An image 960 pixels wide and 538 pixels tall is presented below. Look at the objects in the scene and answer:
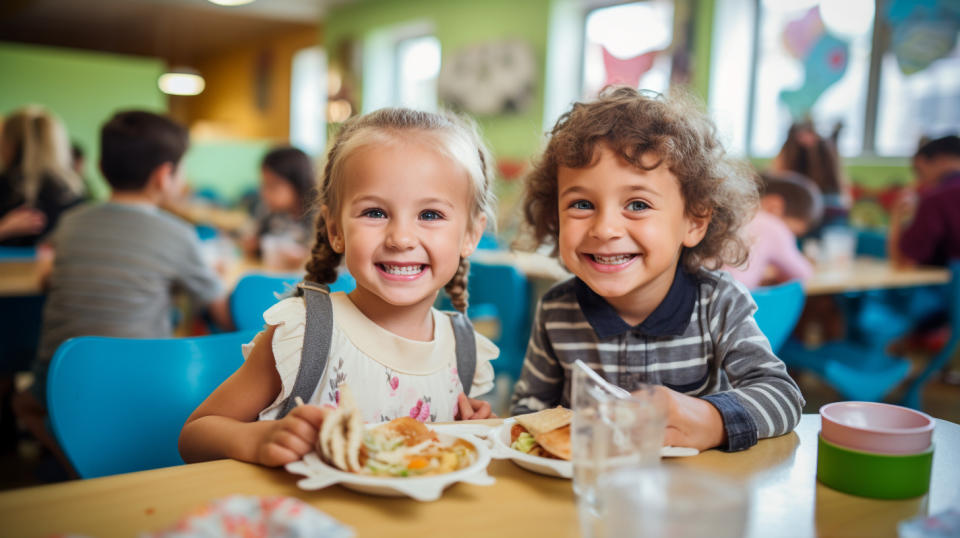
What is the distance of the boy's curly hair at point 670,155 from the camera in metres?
1.07

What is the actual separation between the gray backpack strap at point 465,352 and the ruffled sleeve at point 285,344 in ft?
0.88

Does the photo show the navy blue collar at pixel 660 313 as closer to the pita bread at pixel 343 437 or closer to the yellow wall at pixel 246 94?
the pita bread at pixel 343 437

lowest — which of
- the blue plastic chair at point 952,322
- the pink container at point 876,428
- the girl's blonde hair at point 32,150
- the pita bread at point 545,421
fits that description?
the blue plastic chair at point 952,322

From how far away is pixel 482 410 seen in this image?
111cm

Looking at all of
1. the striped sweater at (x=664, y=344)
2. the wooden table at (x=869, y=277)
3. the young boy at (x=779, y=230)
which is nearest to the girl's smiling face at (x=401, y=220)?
the striped sweater at (x=664, y=344)

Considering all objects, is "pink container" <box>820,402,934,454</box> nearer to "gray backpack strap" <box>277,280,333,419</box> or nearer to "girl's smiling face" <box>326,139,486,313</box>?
"girl's smiling face" <box>326,139,486,313</box>

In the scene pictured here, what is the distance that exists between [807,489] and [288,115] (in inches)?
442

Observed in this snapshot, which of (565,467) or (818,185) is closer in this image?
(565,467)

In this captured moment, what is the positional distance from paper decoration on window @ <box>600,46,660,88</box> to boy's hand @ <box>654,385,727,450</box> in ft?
17.3

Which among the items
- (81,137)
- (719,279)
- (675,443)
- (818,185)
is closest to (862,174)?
(818,185)

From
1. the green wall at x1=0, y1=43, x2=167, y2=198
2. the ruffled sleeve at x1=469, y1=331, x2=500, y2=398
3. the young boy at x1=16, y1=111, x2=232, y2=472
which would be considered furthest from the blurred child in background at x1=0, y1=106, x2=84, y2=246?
the green wall at x1=0, y1=43, x2=167, y2=198

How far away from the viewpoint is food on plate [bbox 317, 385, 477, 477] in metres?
0.71

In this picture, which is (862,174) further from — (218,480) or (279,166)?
(218,480)

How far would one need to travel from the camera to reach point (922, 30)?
4.48 m
